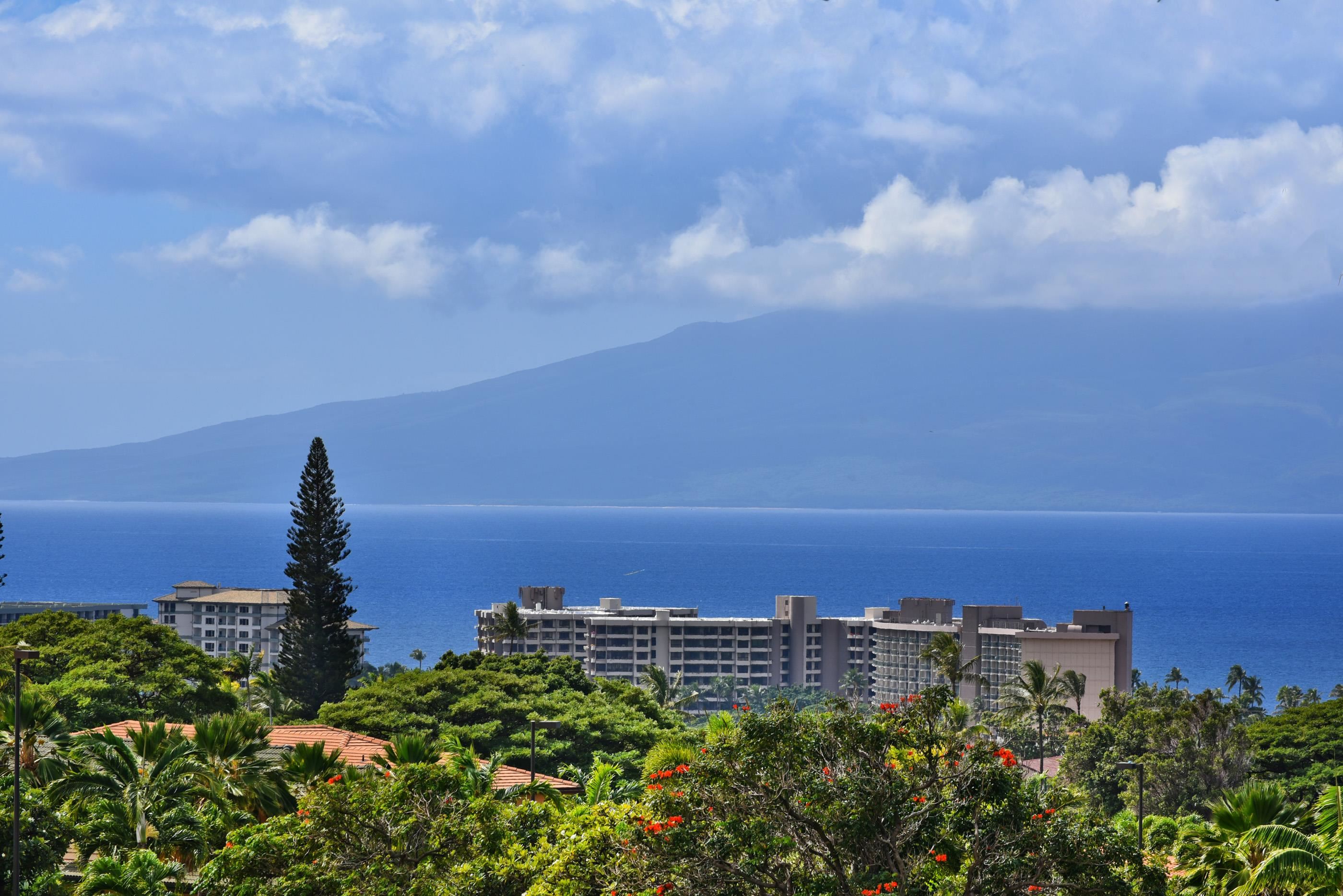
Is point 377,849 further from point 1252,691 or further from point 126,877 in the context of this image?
point 1252,691

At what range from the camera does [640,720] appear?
36.7 m

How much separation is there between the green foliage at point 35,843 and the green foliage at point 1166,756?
83.7 ft

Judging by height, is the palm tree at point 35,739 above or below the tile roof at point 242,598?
above

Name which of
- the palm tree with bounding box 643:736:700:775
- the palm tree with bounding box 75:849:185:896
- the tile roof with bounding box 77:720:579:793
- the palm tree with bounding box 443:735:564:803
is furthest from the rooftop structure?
the palm tree with bounding box 75:849:185:896

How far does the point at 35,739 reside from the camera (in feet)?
64.7

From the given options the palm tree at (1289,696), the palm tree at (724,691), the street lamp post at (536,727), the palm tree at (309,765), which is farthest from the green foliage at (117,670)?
the palm tree at (724,691)

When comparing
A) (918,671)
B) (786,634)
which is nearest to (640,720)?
(918,671)

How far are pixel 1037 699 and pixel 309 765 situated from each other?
4489 centimetres

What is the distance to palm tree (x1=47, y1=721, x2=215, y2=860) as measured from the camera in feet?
56.4

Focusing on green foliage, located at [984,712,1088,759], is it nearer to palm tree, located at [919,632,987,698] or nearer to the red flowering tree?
palm tree, located at [919,632,987,698]

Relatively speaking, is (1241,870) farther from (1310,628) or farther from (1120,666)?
(1310,628)

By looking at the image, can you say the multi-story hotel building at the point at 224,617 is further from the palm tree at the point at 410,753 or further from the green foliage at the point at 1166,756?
the palm tree at the point at 410,753

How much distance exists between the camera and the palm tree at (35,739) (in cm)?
1848

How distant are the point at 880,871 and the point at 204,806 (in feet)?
32.5
